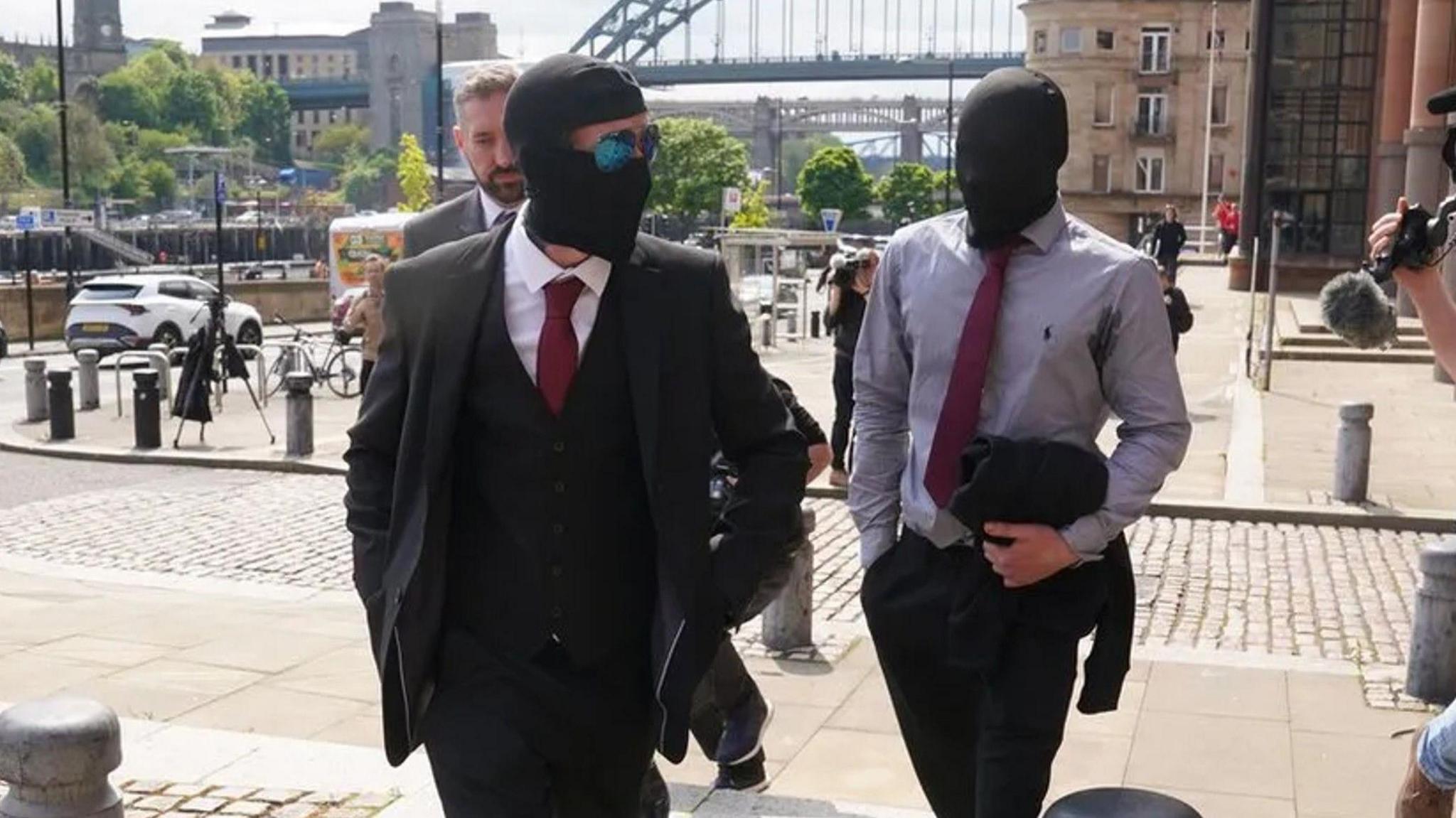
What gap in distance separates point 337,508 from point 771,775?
25.3 ft

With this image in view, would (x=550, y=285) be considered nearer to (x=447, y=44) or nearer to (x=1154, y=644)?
(x=1154, y=644)

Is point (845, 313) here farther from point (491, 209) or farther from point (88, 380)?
point (88, 380)

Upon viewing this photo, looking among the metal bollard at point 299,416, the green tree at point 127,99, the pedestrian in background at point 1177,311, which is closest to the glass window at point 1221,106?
the pedestrian in background at point 1177,311

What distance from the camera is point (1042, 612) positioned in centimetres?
369

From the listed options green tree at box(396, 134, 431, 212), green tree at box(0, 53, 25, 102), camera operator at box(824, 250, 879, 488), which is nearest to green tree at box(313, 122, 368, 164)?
green tree at box(0, 53, 25, 102)

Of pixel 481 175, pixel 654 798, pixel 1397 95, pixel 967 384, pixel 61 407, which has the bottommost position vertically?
pixel 61 407

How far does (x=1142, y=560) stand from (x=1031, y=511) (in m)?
7.62

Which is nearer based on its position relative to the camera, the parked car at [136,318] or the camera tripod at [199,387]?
the camera tripod at [199,387]

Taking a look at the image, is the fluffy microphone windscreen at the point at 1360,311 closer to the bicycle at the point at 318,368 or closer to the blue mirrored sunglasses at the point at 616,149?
the blue mirrored sunglasses at the point at 616,149

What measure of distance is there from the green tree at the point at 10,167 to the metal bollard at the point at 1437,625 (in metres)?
127

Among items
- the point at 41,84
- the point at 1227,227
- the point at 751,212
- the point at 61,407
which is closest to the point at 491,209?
the point at 61,407

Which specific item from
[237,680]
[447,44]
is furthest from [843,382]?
[447,44]

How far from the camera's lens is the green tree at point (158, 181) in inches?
5861

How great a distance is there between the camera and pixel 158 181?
150 metres
